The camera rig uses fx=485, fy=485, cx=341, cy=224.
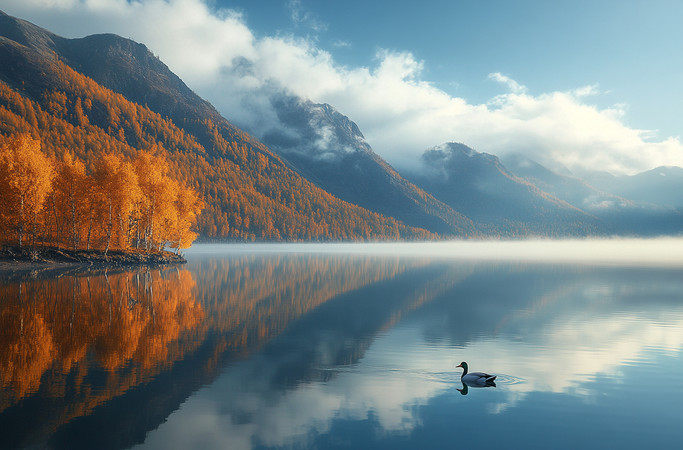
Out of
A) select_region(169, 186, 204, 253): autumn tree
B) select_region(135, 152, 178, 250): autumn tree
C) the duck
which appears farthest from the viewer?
select_region(169, 186, 204, 253): autumn tree

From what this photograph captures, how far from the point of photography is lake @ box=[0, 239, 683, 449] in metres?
15.3

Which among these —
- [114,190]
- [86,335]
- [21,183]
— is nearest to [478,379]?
[86,335]

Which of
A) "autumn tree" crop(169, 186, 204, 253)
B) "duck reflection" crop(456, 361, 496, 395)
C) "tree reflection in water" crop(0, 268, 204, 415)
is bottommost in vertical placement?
"tree reflection in water" crop(0, 268, 204, 415)

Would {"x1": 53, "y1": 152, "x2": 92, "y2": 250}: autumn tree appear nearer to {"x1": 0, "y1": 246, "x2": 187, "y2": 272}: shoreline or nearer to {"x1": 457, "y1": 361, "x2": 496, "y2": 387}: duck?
{"x1": 0, "y1": 246, "x2": 187, "y2": 272}: shoreline

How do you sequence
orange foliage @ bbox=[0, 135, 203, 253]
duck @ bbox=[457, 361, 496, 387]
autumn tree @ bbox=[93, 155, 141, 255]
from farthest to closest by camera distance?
autumn tree @ bbox=[93, 155, 141, 255] → orange foliage @ bbox=[0, 135, 203, 253] → duck @ bbox=[457, 361, 496, 387]

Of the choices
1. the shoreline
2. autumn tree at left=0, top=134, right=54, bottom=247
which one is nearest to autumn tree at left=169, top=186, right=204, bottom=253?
the shoreline

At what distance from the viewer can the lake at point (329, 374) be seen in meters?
15.3

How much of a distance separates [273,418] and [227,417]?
156cm

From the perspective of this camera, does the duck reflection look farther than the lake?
Yes

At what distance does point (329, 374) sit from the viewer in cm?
2206

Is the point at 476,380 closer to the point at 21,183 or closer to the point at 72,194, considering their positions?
the point at 21,183

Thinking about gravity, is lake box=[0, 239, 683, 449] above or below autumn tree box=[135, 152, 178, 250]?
below

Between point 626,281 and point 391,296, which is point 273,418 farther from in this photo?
point 626,281

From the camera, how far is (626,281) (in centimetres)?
6769
